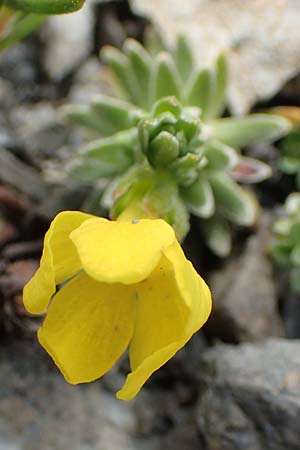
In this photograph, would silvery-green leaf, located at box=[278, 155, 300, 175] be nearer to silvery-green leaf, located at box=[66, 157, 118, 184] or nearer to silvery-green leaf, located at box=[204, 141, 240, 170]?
silvery-green leaf, located at box=[204, 141, 240, 170]

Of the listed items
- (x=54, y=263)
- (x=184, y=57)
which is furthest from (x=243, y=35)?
(x=54, y=263)

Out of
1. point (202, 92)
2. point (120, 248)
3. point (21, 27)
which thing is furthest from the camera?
point (202, 92)

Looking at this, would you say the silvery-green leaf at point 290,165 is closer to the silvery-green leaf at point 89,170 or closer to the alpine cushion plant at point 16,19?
the silvery-green leaf at point 89,170

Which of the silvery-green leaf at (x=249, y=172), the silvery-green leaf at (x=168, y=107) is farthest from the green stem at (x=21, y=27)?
the silvery-green leaf at (x=249, y=172)

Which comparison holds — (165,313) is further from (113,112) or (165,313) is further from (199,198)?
(113,112)

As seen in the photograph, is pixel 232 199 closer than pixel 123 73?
Yes

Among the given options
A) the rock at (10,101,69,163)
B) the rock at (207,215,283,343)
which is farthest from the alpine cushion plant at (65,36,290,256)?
the rock at (10,101,69,163)

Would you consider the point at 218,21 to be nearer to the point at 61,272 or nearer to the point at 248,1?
the point at 248,1
